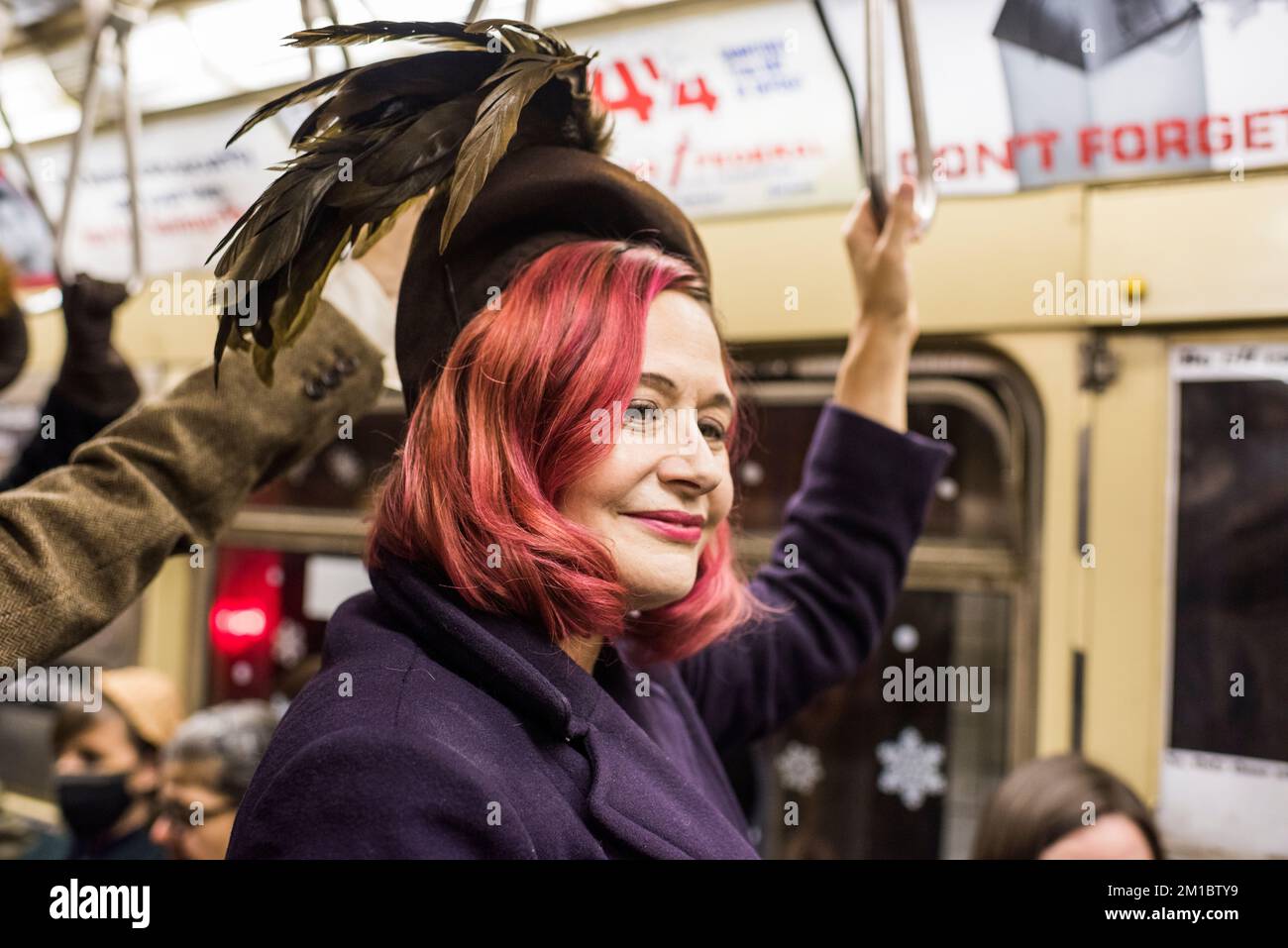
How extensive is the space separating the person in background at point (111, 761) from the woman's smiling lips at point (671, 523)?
2.69 meters

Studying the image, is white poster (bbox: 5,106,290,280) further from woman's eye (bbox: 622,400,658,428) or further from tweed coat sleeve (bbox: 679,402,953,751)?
woman's eye (bbox: 622,400,658,428)

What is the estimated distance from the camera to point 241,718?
259cm

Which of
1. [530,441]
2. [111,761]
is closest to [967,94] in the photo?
[530,441]

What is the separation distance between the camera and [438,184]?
0.93 m

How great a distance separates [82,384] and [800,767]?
6.16 ft

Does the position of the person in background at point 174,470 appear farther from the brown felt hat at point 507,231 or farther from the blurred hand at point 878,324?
the blurred hand at point 878,324

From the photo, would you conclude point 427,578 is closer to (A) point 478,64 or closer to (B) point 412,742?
(B) point 412,742

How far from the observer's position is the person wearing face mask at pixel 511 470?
79 centimetres

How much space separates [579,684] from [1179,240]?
1.53 metres

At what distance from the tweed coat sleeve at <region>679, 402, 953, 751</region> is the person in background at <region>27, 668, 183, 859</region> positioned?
7.51ft

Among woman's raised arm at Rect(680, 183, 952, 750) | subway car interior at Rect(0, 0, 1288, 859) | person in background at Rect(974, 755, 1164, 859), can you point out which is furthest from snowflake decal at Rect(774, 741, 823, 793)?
woman's raised arm at Rect(680, 183, 952, 750)

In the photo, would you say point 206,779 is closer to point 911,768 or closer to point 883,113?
point 911,768

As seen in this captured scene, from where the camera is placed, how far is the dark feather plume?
0.85 m

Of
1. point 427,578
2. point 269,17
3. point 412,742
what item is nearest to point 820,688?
point 427,578
